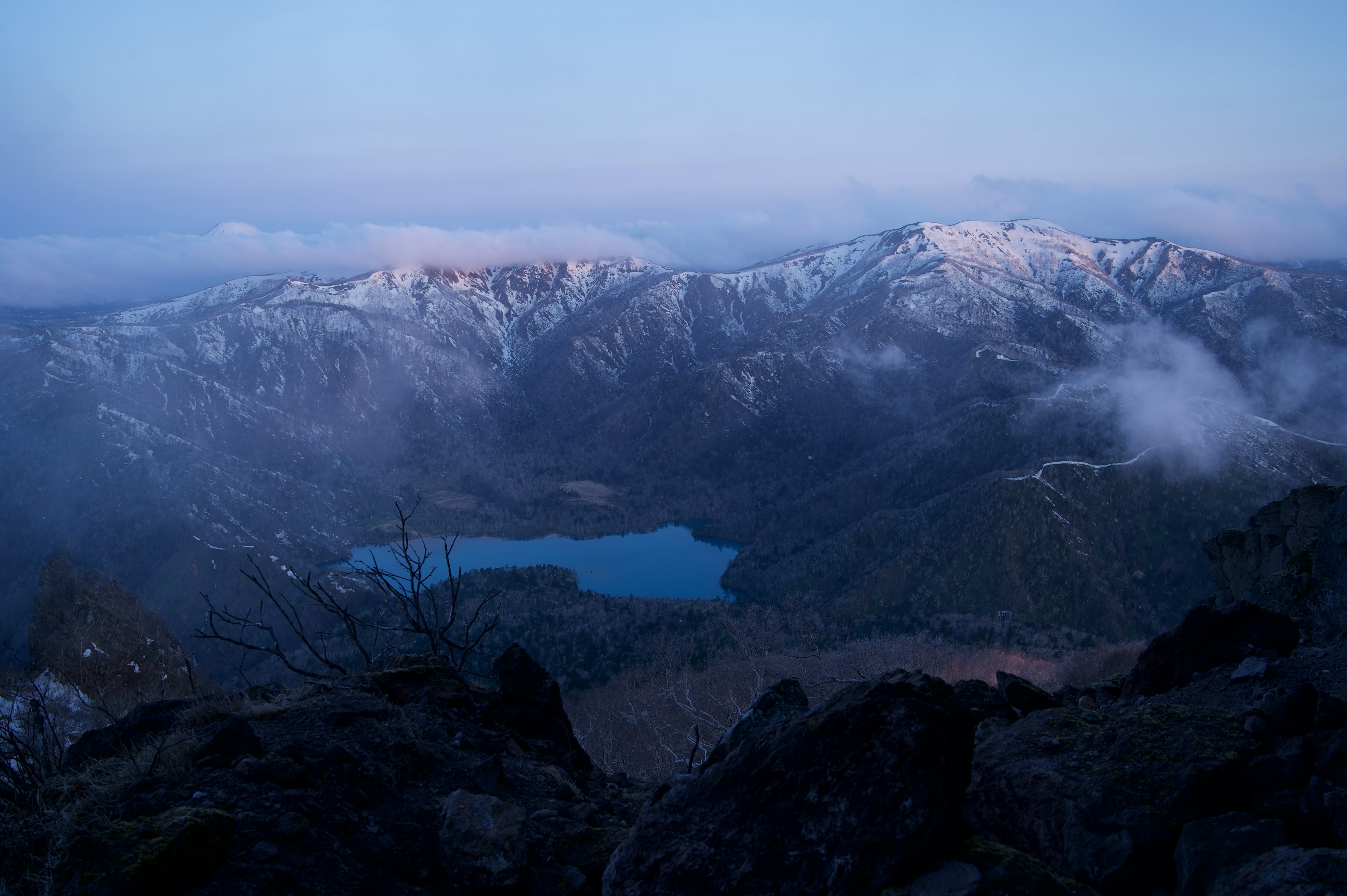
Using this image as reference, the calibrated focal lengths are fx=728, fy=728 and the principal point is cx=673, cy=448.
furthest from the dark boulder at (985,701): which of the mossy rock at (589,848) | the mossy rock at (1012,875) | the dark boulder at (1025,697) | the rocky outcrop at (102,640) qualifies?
the rocky outcrop at (102,640)

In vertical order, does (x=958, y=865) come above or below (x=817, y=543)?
above

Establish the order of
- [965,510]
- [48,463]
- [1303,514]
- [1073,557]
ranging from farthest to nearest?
1. [48,463]
2. [965,510]
3. [1073,557]
4. [1303,514]

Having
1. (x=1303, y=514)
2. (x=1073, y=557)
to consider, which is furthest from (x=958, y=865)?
(x=1073, y=557)

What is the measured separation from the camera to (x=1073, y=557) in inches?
3442

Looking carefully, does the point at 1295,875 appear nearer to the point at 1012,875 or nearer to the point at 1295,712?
the point at 1012,875

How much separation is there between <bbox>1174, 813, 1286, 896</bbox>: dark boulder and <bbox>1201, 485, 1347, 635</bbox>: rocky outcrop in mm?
10862

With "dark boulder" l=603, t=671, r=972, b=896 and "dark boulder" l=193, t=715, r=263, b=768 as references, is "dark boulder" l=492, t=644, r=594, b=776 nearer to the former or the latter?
"dark boulder" l=193, t=715, r=263, b=768

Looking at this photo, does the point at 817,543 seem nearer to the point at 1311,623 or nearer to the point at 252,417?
the point at 1311,623

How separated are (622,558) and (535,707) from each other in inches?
5345

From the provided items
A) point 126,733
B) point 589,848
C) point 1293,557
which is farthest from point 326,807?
point 1293,557

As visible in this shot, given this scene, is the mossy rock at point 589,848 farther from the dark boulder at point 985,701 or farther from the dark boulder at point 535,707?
the dark boulder at point 985,701

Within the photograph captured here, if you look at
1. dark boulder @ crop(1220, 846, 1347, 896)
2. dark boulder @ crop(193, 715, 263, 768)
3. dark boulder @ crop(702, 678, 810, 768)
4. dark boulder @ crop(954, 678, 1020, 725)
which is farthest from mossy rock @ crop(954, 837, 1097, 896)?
dark boulder @ crop(193, 715, 263, 768)

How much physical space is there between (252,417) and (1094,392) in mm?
194272

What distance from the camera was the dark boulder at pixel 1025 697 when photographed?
11156mm
